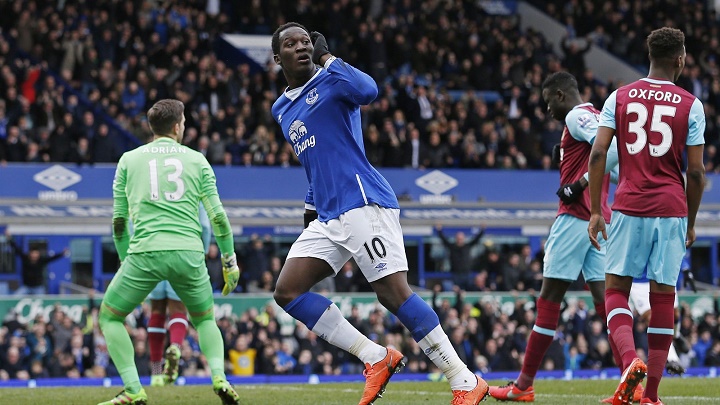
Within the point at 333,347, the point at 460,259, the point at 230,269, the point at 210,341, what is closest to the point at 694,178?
the point at 230,269

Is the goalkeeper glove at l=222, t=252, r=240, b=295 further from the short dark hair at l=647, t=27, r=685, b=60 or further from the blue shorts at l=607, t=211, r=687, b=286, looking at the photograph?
the short dark hair at l=647, t=27, r=685, b=60

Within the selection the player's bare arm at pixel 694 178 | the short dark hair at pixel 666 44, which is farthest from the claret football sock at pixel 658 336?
the short dark hair at pixel 666 44

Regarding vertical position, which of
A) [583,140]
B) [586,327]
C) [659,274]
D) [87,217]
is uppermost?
[583,140]

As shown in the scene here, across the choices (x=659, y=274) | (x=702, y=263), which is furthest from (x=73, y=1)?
(x=659, y=274)

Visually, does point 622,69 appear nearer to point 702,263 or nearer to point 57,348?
point 702,263

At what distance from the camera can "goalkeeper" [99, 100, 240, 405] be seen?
8.91m

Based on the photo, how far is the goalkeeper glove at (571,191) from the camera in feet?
30.9

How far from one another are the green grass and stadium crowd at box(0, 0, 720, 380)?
325 inches

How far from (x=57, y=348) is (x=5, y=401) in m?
9.91

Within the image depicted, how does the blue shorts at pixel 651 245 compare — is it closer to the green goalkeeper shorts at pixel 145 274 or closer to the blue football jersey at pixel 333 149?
the blue football jersey at pixel 333 149

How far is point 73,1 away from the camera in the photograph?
2911cm

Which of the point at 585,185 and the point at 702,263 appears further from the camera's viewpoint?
the point at 702,263

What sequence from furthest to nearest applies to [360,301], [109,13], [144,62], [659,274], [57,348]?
[109,13]
[144,62]
[360,301]
[57,348]
[659,274]

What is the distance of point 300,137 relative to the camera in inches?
305
